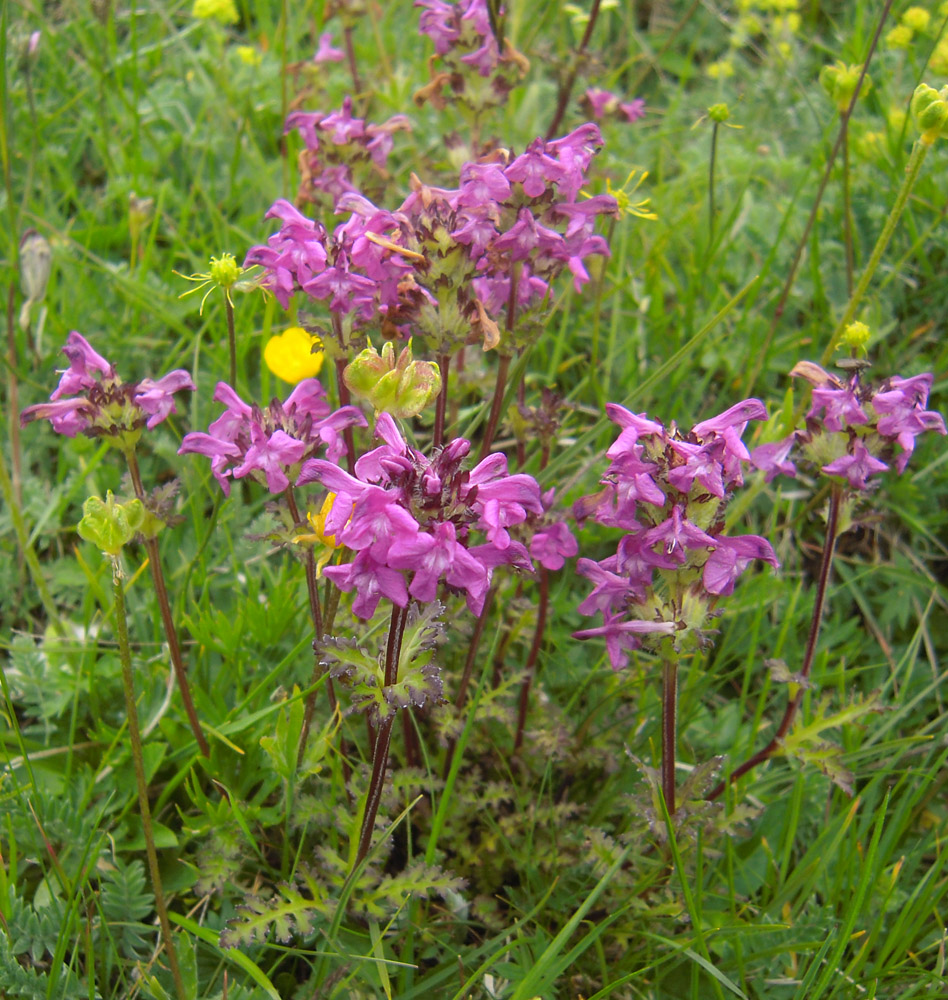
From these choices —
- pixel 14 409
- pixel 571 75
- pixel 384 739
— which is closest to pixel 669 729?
pixel 384 739

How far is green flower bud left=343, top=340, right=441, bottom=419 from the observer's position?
1.53 meters

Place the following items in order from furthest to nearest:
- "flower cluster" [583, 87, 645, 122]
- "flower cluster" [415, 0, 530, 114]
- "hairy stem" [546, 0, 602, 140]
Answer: "flower cluster" [583, 87, 645, 122] < "hairy stem" [546, 0, 602, 140] < "flower cluster" [415, 0, 530, 114]

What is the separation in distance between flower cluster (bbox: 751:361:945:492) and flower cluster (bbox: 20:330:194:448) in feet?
4.37

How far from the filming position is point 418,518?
4.89 ft

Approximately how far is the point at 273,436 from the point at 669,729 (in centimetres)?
102

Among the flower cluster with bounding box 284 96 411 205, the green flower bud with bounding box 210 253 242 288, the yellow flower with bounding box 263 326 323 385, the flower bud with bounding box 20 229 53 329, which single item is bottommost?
the yellow flower with bounding box 263 326 323 385

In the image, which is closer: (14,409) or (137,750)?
(137,750)

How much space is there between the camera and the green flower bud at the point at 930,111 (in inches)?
82.3

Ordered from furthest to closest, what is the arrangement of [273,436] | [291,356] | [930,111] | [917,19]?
[917,19] → [291,356] → [930,111] → [273,436]

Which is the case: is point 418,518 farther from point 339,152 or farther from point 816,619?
point 339,152

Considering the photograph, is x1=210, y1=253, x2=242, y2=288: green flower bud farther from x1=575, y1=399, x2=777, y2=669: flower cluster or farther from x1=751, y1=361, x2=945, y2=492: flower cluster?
x1=751, y1=361, x2=945, y2=492: flower cluster

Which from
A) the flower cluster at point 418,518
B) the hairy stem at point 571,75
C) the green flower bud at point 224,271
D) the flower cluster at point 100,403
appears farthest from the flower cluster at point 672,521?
the hairy stem at point 571,75

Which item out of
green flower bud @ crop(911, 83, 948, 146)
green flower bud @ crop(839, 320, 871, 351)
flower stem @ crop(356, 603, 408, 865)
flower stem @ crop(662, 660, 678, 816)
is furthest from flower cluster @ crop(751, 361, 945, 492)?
flower stem @ crop(356, 603, 408, 865)

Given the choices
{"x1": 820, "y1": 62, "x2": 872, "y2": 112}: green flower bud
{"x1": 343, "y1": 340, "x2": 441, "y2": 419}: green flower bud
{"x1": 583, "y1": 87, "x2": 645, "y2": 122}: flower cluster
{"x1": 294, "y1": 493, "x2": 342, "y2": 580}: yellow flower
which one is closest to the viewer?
{"x1": 343, "y1": 340, "x2": 441, "y2": 419}: green flower bud
